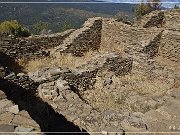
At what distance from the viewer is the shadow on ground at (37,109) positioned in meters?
9.08

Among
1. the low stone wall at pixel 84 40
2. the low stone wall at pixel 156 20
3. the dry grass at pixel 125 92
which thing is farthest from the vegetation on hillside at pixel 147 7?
the dry grass at pixel 125 92

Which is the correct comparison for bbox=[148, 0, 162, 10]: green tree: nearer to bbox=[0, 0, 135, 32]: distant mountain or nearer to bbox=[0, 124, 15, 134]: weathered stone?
bbox=[0, 124, 15, 134]: weathered stone

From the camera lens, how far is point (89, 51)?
1650 centimetres

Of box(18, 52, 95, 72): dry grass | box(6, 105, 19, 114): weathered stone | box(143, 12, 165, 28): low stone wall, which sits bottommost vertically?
box(18, 52, 95, 72): dry grass

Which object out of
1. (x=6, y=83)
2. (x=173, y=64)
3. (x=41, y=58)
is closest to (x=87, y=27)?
→ (x=41, y=58)

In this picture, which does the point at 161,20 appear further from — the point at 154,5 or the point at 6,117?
the point at 154,5

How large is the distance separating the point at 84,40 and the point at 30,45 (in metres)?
2.76

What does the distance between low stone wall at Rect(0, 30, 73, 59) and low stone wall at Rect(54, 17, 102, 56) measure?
53 centimetres

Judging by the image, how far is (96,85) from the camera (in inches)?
484

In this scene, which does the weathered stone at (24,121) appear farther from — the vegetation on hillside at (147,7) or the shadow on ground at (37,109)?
the vegetation on hillside at (147,7)

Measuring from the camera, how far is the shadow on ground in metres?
9.08

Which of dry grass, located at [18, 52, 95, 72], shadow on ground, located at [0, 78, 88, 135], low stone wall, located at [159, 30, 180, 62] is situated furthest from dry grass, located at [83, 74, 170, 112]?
low stone wall, located at [159, 30, 180, 62]

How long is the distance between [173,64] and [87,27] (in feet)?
14.9

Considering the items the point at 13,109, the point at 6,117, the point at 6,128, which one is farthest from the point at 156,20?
the point at 6,128
